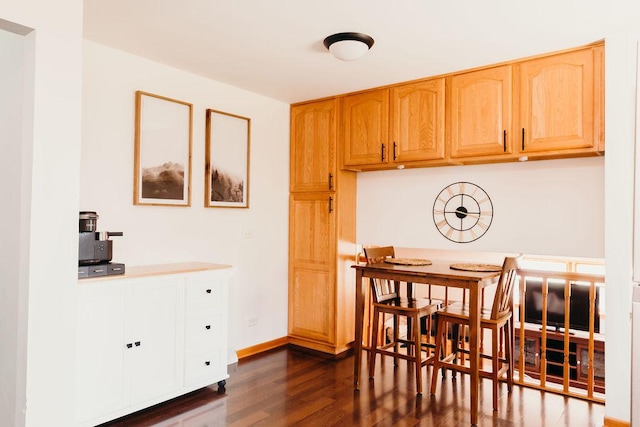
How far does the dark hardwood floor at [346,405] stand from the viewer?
2703mm

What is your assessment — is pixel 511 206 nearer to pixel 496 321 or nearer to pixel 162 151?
pixel 496 321

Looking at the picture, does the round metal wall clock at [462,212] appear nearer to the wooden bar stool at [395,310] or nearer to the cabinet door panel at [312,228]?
the wooden bar stool at [395,310]

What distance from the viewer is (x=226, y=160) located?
3770 millimetres

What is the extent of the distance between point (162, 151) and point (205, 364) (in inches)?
63.7

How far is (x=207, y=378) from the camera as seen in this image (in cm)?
309

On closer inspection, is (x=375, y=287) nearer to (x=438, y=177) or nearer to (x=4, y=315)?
(x=438, y=177)

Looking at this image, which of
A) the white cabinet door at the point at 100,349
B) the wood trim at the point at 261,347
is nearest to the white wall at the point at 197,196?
the wood trim at the point at 261,347

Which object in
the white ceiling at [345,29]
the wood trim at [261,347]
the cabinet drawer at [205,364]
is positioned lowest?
the wood trim at [261,347]

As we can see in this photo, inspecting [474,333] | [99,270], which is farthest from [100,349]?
[474,333]

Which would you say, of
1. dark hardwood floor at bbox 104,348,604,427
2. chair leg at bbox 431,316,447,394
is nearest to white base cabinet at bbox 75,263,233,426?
dark hardwood floor at bbox 104,348,604,427

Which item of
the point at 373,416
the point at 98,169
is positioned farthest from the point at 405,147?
the point at 98,169

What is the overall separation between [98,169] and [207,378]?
1.66 m

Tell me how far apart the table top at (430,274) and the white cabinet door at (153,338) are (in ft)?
4.58

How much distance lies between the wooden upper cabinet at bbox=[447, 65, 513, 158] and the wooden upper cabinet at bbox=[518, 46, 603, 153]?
0.35 feet
